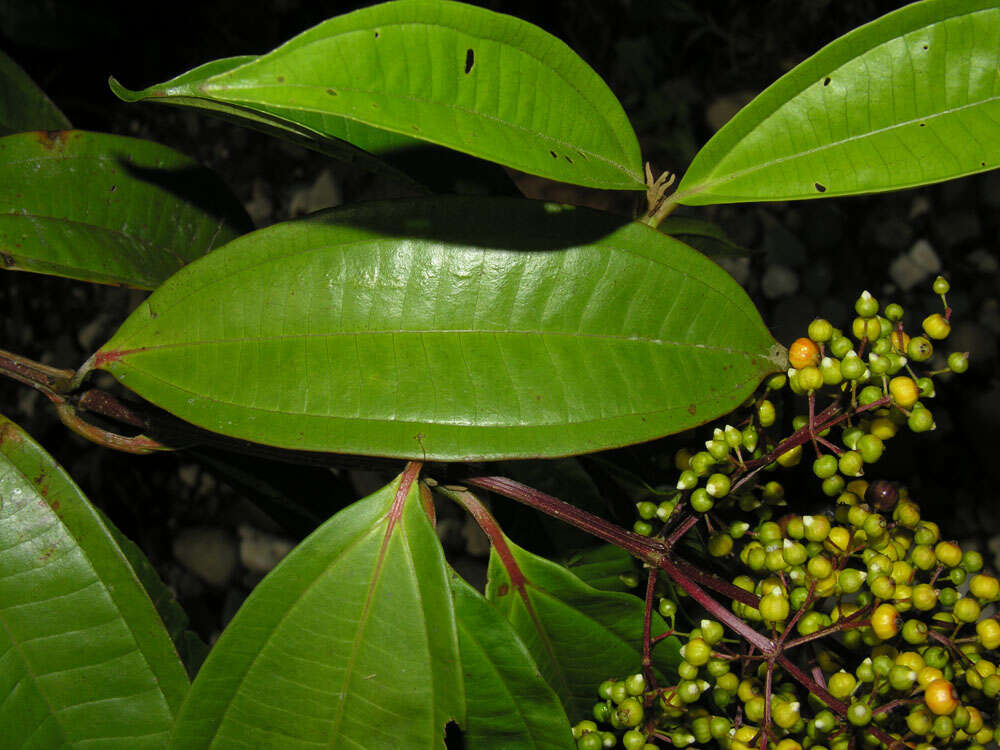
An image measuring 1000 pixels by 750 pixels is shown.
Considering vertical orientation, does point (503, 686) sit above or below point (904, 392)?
below

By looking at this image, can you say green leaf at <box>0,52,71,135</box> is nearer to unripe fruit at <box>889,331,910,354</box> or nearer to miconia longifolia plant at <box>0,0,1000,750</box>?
miconia longifolia plant at <box>0,0,1000,750</box>

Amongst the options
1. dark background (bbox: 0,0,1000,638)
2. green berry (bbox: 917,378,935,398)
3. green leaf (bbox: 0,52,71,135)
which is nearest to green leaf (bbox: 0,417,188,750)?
green leaf (bbox: 0,52,71,135)

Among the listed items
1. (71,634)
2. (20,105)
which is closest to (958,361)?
(71,634)

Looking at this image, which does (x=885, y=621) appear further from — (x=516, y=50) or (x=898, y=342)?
(x=516, y=50)

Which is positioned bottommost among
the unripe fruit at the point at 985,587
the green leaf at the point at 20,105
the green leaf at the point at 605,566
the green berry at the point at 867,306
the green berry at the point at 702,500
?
the unripe fruit at the point at 985,587

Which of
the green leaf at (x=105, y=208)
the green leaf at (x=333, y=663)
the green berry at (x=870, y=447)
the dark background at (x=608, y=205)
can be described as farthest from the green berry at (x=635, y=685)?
the dark background at (x=608, y=205)

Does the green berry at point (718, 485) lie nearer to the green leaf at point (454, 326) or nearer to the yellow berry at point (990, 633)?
the green leaf at point (454, 326)
